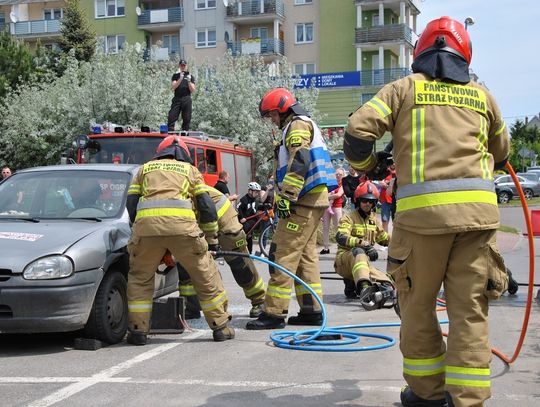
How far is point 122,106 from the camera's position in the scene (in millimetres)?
24219

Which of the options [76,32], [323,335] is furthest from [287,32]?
[323,335]

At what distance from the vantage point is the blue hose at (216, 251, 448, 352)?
6.20 metres

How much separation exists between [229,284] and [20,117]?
60.0 ft

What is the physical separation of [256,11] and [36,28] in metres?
17.9

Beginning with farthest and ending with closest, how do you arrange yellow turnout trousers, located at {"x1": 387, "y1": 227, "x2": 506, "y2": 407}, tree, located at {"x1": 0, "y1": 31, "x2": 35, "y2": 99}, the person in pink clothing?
tree, located at {"x1": 0, "y1": 31, "x2": 35, "y2": 99}
the person in pink clothing
yellow turnout trousers, located at {"x1": 387, "y1": 227, "x2": 506, "y2": 407}

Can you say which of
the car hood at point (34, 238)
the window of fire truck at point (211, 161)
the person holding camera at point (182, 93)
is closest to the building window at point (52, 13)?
the person holding camera at point (182, 93)

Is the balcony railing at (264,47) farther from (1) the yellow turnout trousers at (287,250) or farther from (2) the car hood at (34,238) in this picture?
(2) the car hood at (34,238)

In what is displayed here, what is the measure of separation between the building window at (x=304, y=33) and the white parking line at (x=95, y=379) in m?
48.9

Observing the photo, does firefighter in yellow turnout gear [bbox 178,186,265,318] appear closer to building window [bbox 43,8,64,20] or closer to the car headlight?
the car headlight

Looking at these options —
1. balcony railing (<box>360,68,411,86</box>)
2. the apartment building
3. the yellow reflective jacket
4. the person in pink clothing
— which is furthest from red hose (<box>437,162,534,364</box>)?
balcony railing (<box>360,68,411,86</box>)

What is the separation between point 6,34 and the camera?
3972cm

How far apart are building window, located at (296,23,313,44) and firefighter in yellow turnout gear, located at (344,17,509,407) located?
50.6 m

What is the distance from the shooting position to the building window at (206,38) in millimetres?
56094

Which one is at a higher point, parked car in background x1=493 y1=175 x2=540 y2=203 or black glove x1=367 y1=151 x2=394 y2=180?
black glove x1=367 y1=151 x2=394 y2=180
